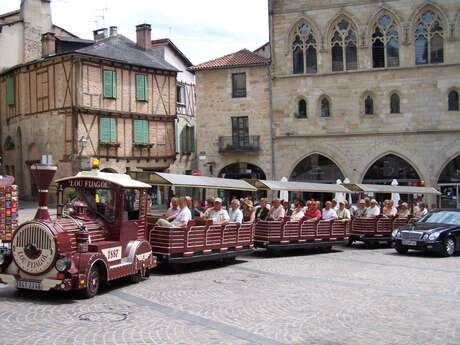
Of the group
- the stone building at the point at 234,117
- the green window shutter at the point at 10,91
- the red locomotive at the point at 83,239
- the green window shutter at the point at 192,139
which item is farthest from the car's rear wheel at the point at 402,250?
the green window shutter at the point at 10,91

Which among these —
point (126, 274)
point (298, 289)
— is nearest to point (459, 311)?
point (298, 289)

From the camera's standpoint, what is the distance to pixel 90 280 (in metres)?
10.5

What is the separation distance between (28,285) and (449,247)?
12.3 metres

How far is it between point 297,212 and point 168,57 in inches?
1039

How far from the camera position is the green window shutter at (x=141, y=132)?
37156 millimetres

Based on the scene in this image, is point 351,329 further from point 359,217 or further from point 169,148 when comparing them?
point 169,148

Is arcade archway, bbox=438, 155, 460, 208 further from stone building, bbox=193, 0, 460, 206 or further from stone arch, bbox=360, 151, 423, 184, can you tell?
stone arch, bbox=360, 151, 423, 184

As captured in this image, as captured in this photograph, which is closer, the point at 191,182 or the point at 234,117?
the point at 191,182

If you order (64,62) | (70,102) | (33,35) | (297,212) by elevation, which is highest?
(33,35)

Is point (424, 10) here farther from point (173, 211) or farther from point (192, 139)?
point (173, 211)

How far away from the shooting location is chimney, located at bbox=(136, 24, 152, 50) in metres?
40.7

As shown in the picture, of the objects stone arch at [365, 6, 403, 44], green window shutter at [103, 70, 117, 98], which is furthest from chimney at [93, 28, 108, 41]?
stone arch at [365, 6, 403, 44]

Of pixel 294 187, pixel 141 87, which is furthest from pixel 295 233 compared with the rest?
pixel 141 87

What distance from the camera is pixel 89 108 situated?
3434 cm
